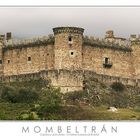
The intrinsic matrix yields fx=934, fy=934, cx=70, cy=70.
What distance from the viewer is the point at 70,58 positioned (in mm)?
66250

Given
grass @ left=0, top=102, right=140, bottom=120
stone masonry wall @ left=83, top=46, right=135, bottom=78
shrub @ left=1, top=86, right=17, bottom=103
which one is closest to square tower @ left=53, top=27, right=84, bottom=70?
stone masonry wall @ left=83, top=46, right=135, bottom=78

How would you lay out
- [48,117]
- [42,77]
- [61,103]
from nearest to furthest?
[48,117]
[61,103]
[42,77]

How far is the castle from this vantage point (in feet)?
217

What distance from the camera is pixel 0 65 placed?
70.1 metres

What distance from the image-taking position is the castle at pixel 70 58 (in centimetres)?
6619

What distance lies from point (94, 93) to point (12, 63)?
24.8 ft

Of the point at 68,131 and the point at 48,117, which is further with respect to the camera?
the point at 48,117

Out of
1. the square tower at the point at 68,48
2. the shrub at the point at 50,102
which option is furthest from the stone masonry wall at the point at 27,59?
the shrub at the point at 50,102

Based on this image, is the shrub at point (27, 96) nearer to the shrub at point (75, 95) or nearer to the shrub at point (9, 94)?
the shrub at point (9, 94)

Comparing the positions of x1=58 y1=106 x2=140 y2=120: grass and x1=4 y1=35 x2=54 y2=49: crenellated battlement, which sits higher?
x1=4 y1=35 x2=54 y2=49: crenellated battlement

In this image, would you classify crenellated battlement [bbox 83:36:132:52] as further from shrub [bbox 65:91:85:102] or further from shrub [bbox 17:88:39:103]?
shrub [bbox 17:88:39:103]

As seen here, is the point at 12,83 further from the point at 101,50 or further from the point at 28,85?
the point at 101,50

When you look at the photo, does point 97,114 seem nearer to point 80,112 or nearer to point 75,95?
point 80,112

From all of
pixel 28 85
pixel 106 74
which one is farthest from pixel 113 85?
pixel 28 85
